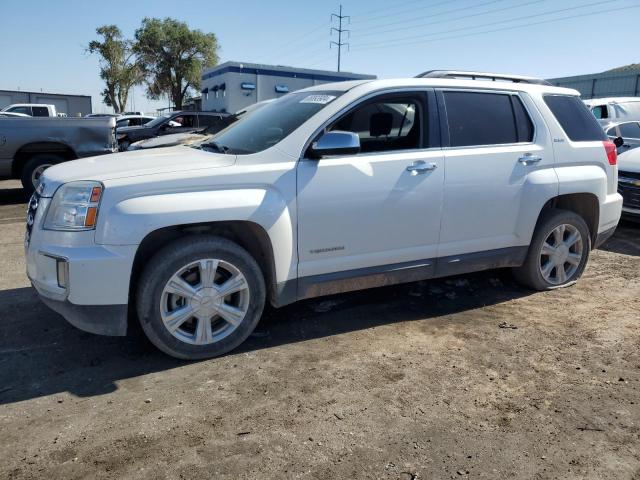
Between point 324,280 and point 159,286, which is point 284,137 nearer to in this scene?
point 324,280

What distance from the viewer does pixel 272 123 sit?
13.9 ft

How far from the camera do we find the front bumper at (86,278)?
3.22 meters

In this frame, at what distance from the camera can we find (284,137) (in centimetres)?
387

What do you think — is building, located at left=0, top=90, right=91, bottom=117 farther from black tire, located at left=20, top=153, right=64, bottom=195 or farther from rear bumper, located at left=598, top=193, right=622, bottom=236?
rear bumper, located at left=598, top=193, right=622, bottom=236

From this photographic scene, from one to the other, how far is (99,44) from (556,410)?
5961 cm

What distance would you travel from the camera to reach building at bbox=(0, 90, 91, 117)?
1628 inches

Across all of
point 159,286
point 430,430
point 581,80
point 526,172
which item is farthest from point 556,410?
point 581,80

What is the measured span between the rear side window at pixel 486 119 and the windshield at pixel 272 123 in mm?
1047

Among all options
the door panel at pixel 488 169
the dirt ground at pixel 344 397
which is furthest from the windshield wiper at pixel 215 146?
the door panel at pixel 488 169

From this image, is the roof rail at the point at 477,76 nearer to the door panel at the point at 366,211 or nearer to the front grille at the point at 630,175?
the door panel at the point at 366,211

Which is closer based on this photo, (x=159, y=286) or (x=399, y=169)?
(x=159, y=286)

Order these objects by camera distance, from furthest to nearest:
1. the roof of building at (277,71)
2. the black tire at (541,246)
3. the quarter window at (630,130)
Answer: the roof of building at (277,71), the quarter window at (630,130), the black tire at (541,246)

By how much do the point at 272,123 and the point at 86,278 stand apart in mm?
1858

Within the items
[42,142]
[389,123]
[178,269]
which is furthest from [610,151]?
[42,142]
